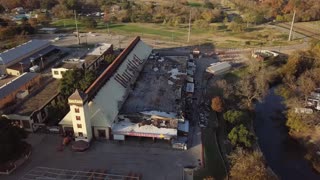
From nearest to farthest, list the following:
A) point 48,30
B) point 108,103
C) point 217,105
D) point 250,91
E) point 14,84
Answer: point 108,103 → point 217,105 → point 14,84 → point 250,91 → point 48,30

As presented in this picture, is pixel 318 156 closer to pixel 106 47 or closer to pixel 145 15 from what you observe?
pixel 106 47

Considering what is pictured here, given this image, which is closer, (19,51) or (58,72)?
(58,72)

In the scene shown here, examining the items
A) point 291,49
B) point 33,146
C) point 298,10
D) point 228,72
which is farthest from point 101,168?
point 298,10

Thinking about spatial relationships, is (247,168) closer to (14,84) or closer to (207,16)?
(14,84)

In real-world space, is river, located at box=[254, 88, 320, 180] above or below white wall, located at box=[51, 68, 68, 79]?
below

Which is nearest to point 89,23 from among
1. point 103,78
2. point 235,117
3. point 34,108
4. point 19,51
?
point 19,51

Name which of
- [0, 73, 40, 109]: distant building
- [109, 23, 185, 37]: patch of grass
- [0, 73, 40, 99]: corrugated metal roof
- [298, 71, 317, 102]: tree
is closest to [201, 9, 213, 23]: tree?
[109, 23, 185, 37]: patch of grass

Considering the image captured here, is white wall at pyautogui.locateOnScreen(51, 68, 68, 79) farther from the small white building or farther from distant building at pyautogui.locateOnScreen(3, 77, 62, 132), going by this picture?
the small white building
